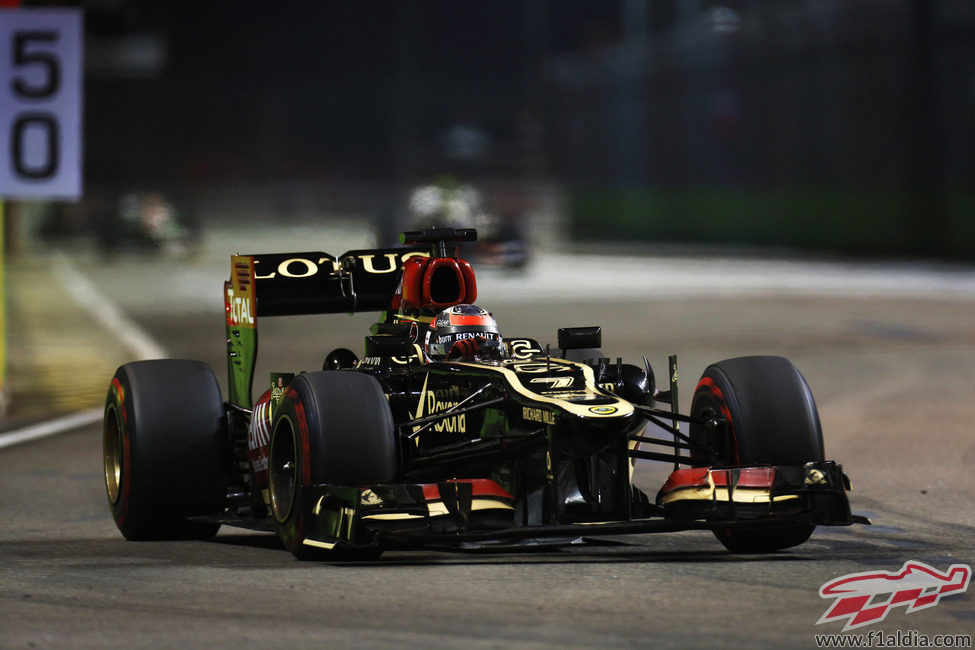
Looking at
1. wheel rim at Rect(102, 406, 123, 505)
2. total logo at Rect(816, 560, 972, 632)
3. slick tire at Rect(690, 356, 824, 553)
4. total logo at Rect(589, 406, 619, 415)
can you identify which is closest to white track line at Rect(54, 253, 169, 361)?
wheel rim at Rect(102, 406, 123, 505)

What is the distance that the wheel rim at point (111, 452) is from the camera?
35.2ft

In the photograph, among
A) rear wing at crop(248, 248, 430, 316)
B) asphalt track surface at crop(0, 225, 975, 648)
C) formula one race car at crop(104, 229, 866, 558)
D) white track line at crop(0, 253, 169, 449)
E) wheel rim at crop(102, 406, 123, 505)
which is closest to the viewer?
asphalt track surface at crop(0, 225, 975, 648)

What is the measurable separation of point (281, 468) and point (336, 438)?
0.82 m

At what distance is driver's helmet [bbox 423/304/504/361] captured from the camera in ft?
32.6

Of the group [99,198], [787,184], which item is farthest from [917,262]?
[99,198]

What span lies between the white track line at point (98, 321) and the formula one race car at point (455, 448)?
17.0ft

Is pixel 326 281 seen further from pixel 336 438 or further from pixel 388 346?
pixel 336 438

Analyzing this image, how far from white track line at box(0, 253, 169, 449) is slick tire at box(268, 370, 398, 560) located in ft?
21.8

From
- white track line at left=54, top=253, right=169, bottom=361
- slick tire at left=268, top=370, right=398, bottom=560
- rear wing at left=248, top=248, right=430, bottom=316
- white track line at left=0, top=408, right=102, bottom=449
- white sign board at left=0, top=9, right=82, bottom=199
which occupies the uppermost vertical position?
white sign board at left=0, top=9, right=82, bottom=199

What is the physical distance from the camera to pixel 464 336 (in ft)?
32.9

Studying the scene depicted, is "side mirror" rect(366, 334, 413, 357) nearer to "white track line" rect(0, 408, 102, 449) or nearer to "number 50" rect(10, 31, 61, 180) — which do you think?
"white track line" rect(0, 408, 102, 449)

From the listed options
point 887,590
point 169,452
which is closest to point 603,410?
point 887,590

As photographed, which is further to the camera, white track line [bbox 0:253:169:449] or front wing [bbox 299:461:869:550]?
white track line [bbox 0:253:169:449]

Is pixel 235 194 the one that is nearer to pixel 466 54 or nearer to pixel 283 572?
pixel 466 54
